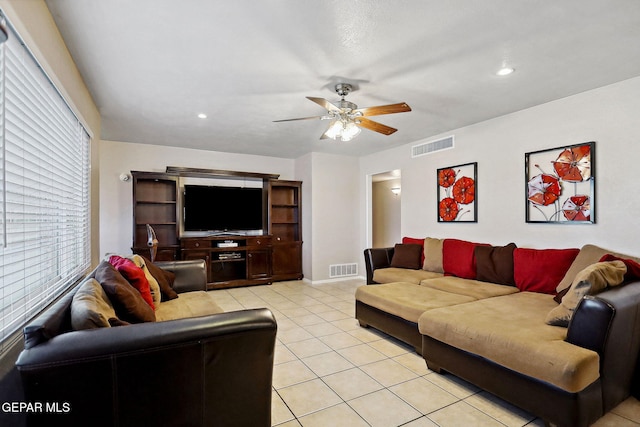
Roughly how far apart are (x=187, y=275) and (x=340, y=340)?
1.78 m

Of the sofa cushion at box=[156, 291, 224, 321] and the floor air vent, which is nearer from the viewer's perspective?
the sofa cushion at box=[156, 291, 224, 321]

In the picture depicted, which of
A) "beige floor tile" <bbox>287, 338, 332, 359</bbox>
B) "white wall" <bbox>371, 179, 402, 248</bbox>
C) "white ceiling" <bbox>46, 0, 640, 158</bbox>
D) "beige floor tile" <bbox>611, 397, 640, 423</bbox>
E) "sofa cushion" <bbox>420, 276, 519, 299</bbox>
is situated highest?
"white ceiling" <bbox>46, 0, 640, 158</bbox>

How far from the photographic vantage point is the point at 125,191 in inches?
201

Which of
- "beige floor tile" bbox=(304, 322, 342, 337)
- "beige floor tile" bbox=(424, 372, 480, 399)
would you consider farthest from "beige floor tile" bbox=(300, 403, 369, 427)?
"beige floor tile" bbox=(304, 322, 342, 337)

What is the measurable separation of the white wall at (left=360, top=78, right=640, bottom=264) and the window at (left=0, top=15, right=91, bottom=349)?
4359mm

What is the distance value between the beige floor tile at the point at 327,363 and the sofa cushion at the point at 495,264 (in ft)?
6.61

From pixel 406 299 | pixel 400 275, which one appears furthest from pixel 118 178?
pixel 406 299

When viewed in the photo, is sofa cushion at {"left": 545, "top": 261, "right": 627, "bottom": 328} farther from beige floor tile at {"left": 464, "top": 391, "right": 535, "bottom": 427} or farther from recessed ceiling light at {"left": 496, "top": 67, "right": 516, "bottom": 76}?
recessed ceiling light at {"left": 496, "top": 67, "right": 516, "bottom": 76}

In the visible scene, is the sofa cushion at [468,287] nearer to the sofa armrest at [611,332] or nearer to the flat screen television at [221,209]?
the sofa armrest at [611,332]

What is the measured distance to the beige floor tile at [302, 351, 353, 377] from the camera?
252cm

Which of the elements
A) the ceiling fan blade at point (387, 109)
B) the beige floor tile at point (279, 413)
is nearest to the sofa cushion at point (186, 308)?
the beige floor tile at point (279, 413)

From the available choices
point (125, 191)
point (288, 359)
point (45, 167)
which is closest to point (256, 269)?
point (125, 191)

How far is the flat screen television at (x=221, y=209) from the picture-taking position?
17.8 ft

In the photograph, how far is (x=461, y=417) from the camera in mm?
1921
